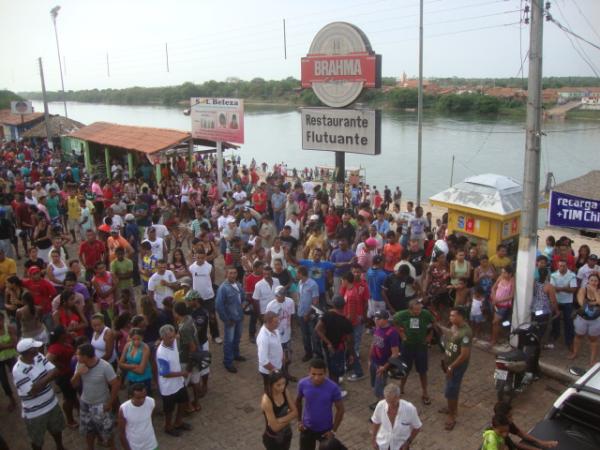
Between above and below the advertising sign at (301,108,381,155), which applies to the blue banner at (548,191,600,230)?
below

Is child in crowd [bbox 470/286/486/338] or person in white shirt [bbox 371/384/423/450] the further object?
child in crowd [bbox 470/286/486/338]

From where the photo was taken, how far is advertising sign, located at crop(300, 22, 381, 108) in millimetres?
11141

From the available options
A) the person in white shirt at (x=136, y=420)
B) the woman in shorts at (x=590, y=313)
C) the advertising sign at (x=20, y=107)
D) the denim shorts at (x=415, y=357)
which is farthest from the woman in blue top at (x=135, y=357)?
the advertising sign at (x=20, y=107)

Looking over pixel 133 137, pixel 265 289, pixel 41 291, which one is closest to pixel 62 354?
pixel 41 291

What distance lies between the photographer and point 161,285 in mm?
6820

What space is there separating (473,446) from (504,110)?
63.8 m

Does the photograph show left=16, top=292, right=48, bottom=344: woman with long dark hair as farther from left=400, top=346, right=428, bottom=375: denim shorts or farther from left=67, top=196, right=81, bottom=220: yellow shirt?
left=67, top=196, right=81, bottom=220: yellow shirt

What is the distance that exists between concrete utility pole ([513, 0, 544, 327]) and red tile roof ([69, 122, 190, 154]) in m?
12.6

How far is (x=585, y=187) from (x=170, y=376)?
10885mm

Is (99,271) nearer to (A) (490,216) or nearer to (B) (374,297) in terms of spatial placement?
(B) (374,297)

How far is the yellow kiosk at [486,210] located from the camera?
8758 mm

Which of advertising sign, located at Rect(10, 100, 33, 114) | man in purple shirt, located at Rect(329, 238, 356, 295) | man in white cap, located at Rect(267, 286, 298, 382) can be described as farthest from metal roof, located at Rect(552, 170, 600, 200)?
advertising sign, located at Rect(10, 100, 33, 114)

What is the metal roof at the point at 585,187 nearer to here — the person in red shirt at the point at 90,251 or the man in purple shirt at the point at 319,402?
the man in purple shirt at the point at 319,402

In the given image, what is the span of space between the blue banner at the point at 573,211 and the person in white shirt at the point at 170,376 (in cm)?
964
